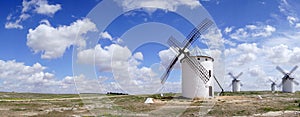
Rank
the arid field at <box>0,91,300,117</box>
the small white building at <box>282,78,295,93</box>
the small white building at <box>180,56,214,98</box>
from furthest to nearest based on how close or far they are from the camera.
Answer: the small white building at <box>282,78,295,93</box>, the small white building at <box>180,56,214,98</box>, the arid field at <box>0,91,300,117</box>

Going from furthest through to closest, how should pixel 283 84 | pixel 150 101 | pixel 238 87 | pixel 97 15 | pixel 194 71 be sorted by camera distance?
pixel 238 87 → pixel 283 84 → pixel 194 71 → pixel 150 101 → pixel 97 15

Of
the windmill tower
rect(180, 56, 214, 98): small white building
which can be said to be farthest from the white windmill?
the windmill tower

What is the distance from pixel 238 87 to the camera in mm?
164750

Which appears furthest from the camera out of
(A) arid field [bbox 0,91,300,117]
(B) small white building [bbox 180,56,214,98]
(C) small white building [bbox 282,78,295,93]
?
(C) small white building [bbox 282,78,295,93]

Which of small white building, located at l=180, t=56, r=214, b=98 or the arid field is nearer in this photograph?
the arid field

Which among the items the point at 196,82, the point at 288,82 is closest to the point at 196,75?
the point at 196,82

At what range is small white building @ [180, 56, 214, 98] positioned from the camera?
69.9m

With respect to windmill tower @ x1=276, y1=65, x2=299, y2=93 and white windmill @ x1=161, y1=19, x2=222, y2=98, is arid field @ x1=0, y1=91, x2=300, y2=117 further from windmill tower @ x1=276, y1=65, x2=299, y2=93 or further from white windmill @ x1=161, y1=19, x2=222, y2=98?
windmill tower @ x1=276, y1=65, x2=299, y2=93

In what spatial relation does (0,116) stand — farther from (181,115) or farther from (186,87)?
(186,87)

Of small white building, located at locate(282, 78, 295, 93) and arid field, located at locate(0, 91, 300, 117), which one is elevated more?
small white building, located at locate(282, 78, 295, 93)

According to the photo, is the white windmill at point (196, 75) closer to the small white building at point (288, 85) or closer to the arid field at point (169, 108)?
the arid field at point (169, 108)

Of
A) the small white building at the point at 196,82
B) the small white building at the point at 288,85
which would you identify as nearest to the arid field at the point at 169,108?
the small white building at the point at 196,82

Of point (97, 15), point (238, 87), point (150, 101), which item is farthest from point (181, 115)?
point (238, 87)

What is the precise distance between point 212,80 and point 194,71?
6046mm
